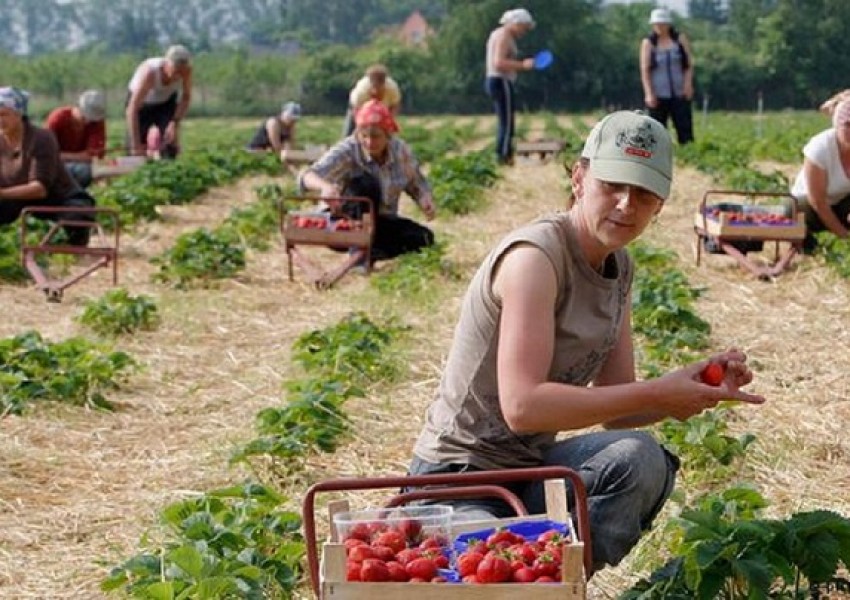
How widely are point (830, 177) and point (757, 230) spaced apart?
58 cm

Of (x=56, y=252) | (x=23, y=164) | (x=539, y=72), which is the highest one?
(x=23, y=164)

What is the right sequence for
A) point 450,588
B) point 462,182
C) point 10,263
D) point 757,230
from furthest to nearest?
point 462,182 → point 10,263 → point 757,230 → point 450,588

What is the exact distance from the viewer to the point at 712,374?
12.6 feet

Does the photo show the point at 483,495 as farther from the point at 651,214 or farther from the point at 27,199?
the point at 27,199

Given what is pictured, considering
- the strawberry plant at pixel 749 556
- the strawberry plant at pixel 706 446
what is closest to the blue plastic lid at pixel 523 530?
the strawberry plant at pixel 749 556

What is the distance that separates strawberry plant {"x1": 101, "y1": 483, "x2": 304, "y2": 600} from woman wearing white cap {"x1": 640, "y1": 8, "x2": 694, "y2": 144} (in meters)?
13.5

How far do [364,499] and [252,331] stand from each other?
412 cm

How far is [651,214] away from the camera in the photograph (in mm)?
3889

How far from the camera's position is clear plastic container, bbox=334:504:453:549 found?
3607 mm

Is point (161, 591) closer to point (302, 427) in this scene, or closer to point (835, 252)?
point (302, 427)

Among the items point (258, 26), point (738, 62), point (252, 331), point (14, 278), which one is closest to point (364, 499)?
point (252, 331)

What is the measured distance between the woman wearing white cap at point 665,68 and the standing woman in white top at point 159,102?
506 cm

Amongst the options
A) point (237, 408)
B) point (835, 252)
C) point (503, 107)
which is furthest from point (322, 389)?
point (503, 107)

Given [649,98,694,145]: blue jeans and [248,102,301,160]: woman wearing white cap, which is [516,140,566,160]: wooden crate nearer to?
[248,102,301,160]: woman wearing white cap
